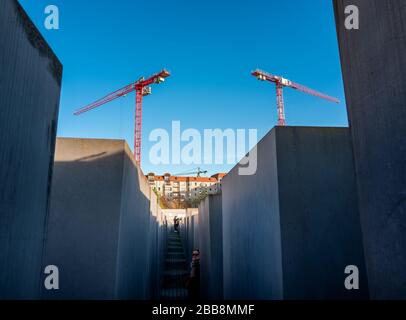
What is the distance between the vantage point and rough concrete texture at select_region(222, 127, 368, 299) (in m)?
3.44

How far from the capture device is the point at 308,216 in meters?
3.56

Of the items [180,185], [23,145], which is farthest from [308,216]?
[180,185]

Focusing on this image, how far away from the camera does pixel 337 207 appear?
3.72m

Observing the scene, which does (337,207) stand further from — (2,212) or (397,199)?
(2,212)

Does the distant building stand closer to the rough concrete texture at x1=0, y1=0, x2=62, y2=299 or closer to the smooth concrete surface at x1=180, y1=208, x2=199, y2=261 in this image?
the smooth concrete surface at x1=180, y1=208, x2=199, y2=261

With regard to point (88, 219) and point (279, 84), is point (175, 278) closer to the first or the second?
point (88, 219)

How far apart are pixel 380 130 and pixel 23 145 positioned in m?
2.39

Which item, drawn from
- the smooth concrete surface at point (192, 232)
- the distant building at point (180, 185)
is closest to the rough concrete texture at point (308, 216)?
the smooth concrete surface at point (192, 232)

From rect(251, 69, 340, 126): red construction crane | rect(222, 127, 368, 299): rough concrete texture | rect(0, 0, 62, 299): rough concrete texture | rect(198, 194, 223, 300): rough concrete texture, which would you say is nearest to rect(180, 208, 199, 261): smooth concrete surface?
rect(198, 194, 223, 300): rough concrete texture

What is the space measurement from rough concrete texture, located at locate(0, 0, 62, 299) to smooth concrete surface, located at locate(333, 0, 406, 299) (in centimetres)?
231

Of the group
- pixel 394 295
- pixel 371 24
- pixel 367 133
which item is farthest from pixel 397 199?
pixel 371 24

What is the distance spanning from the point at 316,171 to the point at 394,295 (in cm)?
193

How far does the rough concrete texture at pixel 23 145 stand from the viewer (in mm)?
1894
